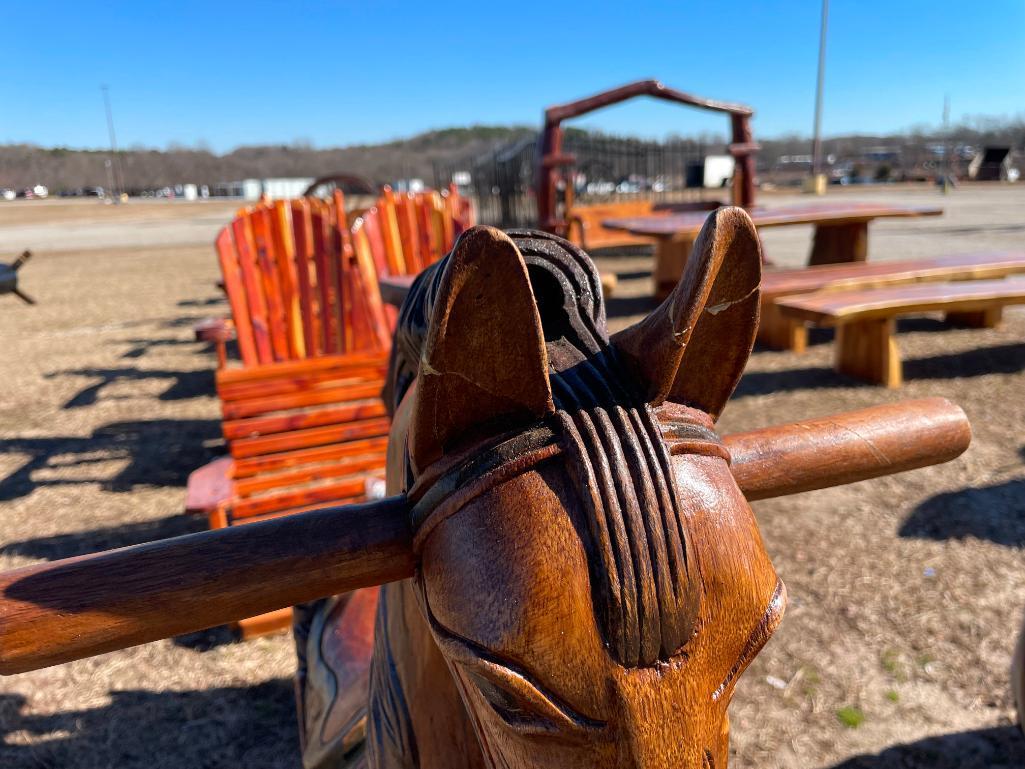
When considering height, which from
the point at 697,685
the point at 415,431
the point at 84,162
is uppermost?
the point at 84,162

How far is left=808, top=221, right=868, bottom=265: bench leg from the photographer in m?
8.32

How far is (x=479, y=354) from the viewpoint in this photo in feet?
2.02

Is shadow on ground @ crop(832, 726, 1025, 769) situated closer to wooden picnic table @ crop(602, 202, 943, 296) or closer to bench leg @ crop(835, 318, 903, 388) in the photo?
bench leg @ crop(835, 318, 903, 388)

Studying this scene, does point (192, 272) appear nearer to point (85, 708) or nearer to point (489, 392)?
point (85, 708)

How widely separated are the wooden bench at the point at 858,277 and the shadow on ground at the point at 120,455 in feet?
15.0

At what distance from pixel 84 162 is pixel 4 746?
10.5 ft

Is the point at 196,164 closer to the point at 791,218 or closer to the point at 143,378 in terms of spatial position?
the point at 143,378

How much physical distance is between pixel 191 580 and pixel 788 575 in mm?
3067

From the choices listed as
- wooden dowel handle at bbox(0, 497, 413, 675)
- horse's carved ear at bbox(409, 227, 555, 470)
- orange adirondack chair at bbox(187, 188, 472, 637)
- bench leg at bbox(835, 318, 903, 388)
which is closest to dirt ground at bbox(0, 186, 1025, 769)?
bench leg at bbox(835, 318, 903, 388)

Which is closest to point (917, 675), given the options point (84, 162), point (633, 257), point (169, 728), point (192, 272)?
point (169, 728)

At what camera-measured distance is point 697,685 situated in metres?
0.64

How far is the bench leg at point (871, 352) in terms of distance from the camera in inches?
222

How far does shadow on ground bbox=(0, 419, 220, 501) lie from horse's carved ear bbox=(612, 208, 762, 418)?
4383 millimetres

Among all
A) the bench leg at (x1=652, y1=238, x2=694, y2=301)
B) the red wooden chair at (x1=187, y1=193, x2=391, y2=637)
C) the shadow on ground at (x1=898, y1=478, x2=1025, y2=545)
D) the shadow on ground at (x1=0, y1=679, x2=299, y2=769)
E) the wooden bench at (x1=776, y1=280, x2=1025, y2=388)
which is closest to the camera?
the shadow on ground at (x1=0, y1=679, x2=299, y2=769)
